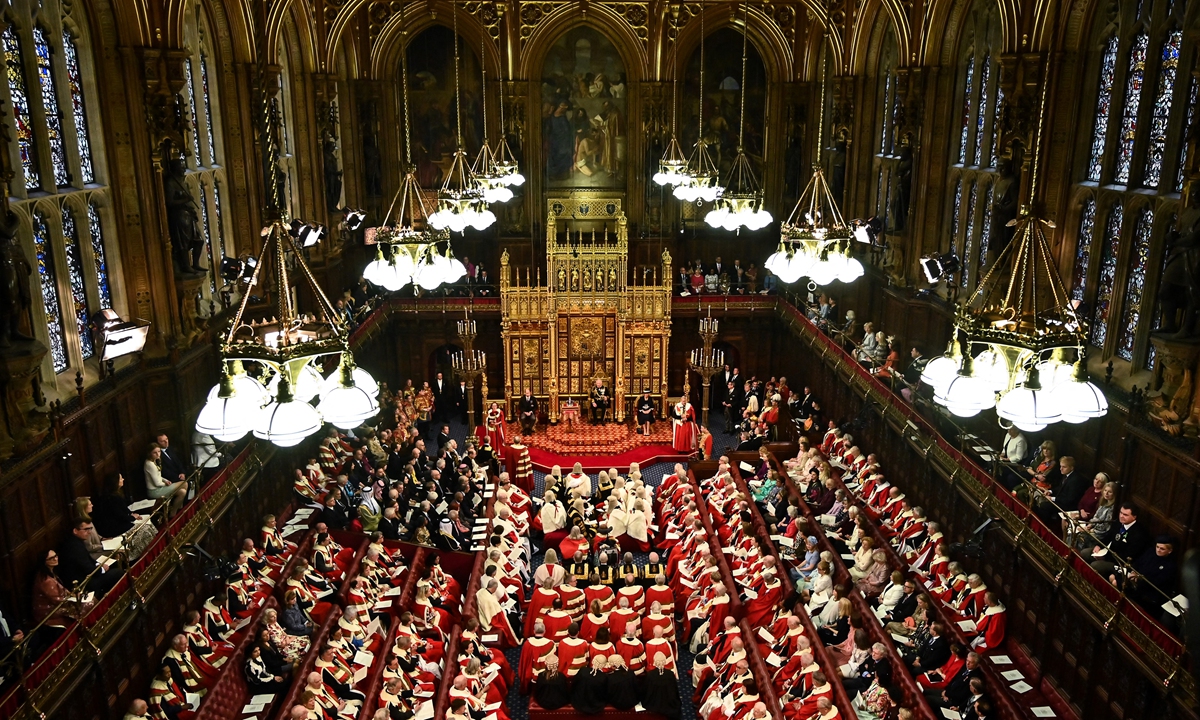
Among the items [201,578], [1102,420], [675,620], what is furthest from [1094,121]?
[201,578]

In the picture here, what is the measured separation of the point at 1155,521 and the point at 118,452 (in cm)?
1322

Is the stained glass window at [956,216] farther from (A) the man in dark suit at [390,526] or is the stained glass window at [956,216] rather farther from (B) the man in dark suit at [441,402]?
(B) the man in dark suit at [441,402]

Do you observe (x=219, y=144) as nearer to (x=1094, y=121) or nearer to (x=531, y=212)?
(x=531, y=212)

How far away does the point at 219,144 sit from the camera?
1689 cm

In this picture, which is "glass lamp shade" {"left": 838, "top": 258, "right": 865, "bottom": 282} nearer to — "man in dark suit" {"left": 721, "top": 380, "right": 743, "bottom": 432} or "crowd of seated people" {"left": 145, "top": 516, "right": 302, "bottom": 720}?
"crowd of seated people" {"left": 145, "top": 516, "right": 302, "bottom": 720}

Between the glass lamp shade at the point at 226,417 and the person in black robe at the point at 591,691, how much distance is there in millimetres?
7258

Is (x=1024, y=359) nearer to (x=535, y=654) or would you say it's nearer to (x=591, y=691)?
(x=591, y=691)

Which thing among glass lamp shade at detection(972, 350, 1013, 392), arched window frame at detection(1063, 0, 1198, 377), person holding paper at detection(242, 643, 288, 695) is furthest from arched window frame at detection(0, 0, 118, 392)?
arched window frame at detection(1063, 0, 1198, 377)

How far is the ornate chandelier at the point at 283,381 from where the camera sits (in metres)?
4.77

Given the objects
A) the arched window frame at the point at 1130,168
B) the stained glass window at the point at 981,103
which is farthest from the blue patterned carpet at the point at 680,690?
the stained glass window at the point at 981,103

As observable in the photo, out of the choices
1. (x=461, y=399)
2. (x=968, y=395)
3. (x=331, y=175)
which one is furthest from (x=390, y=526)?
(x=968, y=395)

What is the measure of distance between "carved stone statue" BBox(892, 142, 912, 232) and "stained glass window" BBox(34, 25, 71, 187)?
14.5 m

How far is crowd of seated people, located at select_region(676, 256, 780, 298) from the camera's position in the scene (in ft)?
78.9

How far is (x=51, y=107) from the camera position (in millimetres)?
11969
